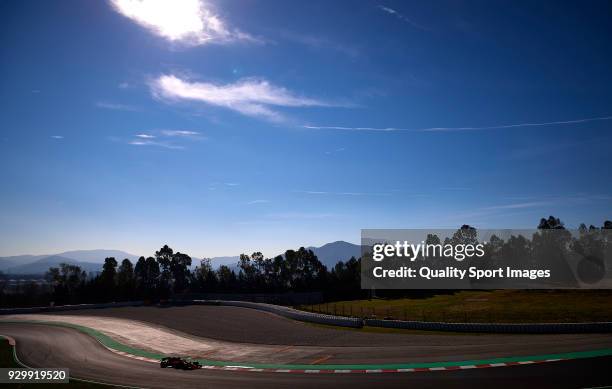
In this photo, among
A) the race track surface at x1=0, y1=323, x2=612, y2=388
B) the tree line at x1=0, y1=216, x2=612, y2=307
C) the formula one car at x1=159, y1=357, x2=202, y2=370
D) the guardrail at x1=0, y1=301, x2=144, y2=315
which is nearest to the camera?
the race track surface at x1=0, y1=323, x2=612, y2=388

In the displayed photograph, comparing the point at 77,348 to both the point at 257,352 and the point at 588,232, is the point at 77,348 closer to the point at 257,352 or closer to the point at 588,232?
the point at 257,352

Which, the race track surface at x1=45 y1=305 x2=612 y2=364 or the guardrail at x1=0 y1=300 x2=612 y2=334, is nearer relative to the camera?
the race track surface at x1=45 y1=305 x2=612 y2=364

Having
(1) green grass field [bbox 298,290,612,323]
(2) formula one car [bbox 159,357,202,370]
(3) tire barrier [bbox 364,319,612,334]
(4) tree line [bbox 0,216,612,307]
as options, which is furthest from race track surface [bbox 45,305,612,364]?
(4) tree line [bbox 0,216,612,307]

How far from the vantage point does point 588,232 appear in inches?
5187

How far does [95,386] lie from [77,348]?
19.3 metres

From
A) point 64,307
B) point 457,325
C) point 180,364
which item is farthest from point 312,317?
point 64,307

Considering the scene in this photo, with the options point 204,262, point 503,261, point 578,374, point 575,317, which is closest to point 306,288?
point 204,262

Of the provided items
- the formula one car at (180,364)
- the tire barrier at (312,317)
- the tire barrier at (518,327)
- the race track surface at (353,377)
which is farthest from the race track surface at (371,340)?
the formula one car at (180,364)

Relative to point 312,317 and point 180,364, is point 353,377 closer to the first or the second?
point 180,364

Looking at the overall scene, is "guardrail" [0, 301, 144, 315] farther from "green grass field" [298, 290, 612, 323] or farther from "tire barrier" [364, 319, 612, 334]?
"tire barrier" [364, 319, 612, 334]

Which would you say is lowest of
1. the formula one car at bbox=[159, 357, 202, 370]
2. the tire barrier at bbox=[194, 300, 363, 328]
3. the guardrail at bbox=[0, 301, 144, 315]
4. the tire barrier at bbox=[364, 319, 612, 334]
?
the guardrail at bbox=[0, 301, 144, 315]

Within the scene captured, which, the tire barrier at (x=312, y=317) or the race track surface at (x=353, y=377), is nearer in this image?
the race track surface at (x=353, y=377)

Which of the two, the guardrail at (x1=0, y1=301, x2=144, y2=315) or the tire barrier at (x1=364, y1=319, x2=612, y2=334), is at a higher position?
the tire barrier at (x1=364, y1=319, x2=612, y2=334)

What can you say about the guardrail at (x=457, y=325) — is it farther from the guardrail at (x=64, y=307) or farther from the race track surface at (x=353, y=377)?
the guardrail at (x=64, y=307)
